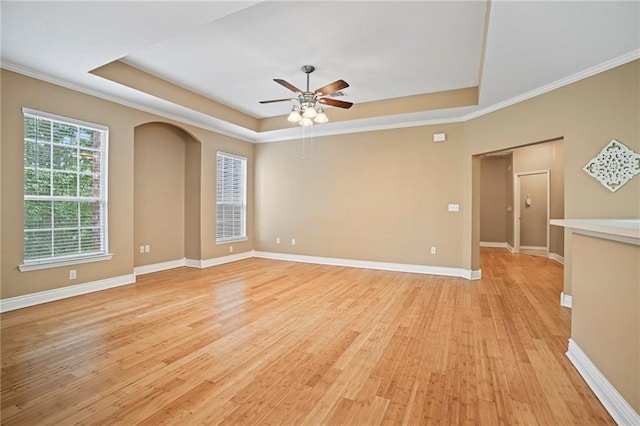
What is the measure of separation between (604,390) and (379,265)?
413 centimetres

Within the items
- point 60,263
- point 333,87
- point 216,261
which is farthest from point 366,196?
point 60,263

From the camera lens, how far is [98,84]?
3.94 meters

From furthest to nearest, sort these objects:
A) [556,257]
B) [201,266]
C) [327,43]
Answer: [556,257] → [201,266] → [327,43]

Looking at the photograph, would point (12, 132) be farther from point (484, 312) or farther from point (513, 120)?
point (513, 120)

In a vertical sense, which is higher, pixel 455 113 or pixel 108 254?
pixel 455 113

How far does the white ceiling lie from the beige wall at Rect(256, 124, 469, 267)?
122 centimetres

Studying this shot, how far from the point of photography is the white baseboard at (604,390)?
1635 mm

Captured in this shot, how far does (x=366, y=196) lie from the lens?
6074mm

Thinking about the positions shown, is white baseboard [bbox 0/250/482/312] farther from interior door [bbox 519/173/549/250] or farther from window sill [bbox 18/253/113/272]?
interior door [bbox 519/173/549/250]

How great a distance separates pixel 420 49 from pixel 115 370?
168 inches

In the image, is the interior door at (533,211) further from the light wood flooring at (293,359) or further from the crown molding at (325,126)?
the light wood flooring at (293,359)

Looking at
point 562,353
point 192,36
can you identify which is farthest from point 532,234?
point 192,36

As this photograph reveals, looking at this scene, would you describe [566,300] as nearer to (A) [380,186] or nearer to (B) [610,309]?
(B) [610,309]

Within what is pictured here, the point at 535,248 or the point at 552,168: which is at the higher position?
the point at 552,168
